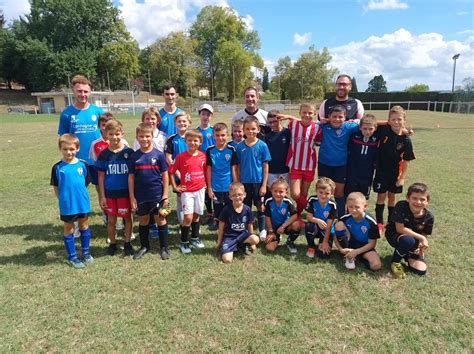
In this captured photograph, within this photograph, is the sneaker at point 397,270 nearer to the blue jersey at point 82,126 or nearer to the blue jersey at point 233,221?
the blue jersey at point 233,221

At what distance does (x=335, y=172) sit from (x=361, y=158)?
43 cm

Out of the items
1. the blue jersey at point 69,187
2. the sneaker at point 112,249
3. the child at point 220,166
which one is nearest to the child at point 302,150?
the child at point 220,166

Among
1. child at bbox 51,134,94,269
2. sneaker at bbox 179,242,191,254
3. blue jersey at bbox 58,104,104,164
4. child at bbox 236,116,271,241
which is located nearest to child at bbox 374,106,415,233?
child at bbox 236,116,271,241

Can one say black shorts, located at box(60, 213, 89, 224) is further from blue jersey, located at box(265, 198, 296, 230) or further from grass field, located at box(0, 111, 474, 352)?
blue jersey, located at box(265, 198, 296, 230)

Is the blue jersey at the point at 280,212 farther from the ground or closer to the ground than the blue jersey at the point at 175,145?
closer to the ground

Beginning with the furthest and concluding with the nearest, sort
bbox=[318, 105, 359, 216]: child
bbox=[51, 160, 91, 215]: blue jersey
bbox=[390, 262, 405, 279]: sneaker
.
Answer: bbox=[318, 105, 359, 216]: child
bbox=[51, 160, 91, 215]: blue jersey
bbox=[390, 262, 405, 279]: sneaker

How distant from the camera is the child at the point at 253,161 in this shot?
16.1 ft

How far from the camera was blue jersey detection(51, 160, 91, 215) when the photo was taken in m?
4.18

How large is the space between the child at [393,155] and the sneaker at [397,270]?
989mm

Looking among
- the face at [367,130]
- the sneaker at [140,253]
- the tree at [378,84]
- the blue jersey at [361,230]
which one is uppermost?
the tree at [378,84]

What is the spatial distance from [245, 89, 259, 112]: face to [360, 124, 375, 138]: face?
1.69m

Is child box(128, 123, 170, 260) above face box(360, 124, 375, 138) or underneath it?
underneath

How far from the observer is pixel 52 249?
15.8 ft

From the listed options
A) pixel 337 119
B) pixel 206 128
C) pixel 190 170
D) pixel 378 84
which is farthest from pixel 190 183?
pixel 378 84
